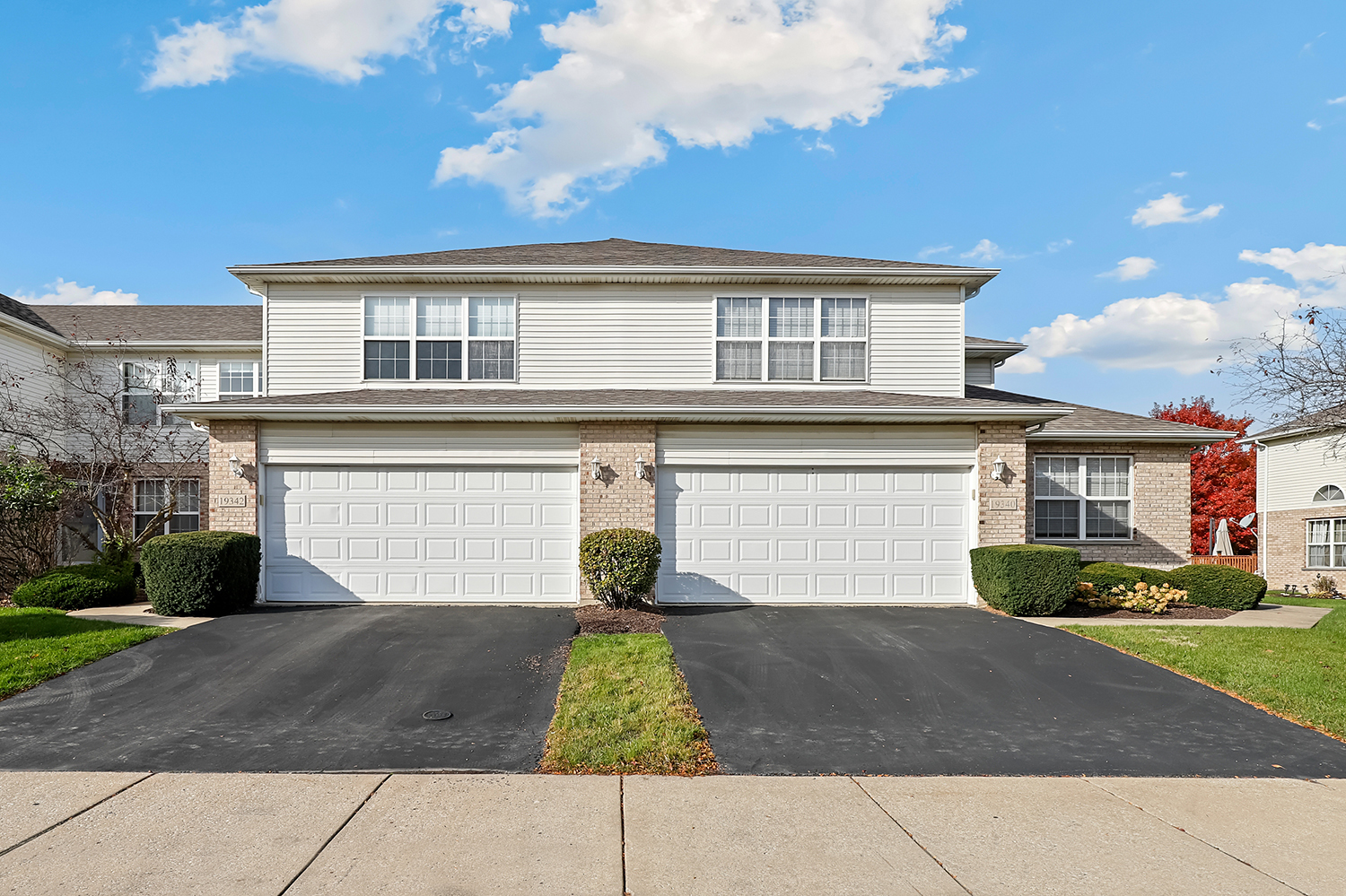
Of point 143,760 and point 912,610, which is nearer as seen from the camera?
point 143,760

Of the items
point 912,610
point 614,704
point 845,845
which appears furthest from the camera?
point 912,610

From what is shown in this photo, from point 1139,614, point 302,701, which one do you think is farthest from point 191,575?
point 1139,614

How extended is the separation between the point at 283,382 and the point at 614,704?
10159 mm

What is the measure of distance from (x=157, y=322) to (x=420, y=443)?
443 inches

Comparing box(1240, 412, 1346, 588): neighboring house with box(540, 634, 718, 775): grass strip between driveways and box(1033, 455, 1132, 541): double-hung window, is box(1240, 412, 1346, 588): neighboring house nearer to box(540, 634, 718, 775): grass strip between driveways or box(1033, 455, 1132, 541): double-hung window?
box(1033, 455, 1132, 541): double-hung window

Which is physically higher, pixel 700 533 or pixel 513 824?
pixel 700 533

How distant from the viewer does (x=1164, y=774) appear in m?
5.66

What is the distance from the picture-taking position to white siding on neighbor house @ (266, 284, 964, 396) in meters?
13.6

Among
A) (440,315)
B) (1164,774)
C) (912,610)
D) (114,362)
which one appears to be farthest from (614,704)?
(114,362)

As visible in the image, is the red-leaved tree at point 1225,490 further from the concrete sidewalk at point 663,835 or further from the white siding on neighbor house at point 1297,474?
the concrete sidewalk at point 663,835

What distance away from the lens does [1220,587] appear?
1305cm

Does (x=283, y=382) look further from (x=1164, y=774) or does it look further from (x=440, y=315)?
(x=1164, y=774)

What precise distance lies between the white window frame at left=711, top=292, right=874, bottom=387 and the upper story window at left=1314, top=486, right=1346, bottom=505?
1673 centimetres

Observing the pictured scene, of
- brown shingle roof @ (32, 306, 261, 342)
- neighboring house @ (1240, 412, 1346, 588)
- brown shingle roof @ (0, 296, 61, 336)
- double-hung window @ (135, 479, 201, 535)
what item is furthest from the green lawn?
neighboring house @ (1240, 412, 1346, 588)
